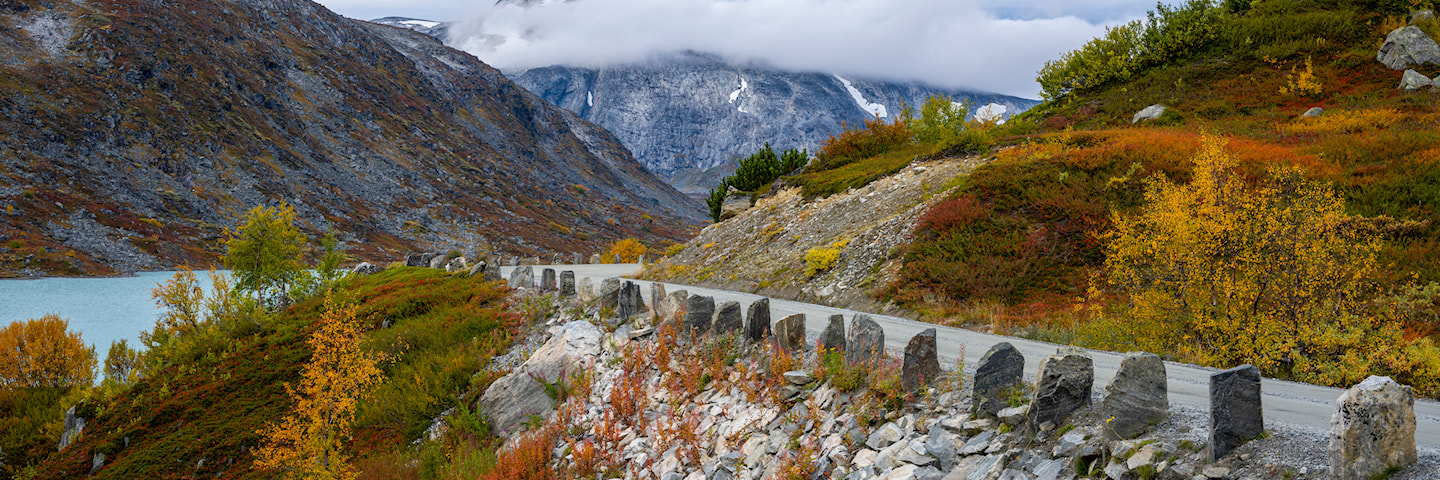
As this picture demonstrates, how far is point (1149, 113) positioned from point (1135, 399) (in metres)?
31.2

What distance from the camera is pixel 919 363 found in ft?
24.3

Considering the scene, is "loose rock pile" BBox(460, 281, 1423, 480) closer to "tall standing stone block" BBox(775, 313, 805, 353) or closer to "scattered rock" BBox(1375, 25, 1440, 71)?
"tall standing stone block" BBox(775, 313, 805, 353)

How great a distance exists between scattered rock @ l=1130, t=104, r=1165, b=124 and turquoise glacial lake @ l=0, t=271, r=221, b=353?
52705 mm

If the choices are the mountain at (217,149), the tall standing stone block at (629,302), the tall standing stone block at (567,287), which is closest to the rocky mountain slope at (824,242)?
the tall standing stone block at (629,302)

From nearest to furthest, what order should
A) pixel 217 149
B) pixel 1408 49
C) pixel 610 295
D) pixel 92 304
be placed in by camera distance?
pixel 610 295 < pixel 1408 49 < pixel 92 304 < pixel 217 149

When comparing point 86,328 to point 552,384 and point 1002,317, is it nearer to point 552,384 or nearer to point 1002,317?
point 552,384

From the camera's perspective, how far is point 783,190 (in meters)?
34.3

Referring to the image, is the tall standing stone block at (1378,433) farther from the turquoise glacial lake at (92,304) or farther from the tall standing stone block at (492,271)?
the turquoise glacial lake at (92,304)

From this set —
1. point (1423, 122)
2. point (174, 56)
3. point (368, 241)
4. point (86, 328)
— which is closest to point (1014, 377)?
point (1423, 122)

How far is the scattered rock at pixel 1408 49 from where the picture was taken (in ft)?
89.6

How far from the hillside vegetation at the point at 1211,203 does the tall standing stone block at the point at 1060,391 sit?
5.28 m

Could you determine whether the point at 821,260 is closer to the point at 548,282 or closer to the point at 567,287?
the point at 567,287

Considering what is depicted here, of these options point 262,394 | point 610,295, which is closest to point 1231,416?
point 610,295

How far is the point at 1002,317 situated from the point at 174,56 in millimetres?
145860
